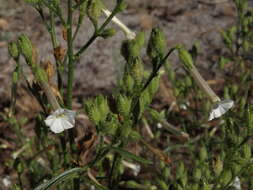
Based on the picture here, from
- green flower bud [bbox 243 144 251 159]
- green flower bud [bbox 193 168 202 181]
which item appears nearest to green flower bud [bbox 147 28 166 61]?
green flower bud [bbox 243 144 251 159]

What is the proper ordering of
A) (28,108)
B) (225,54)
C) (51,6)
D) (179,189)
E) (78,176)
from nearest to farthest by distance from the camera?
(51,6), (78,176), (179,189), (28,108), (225,54)

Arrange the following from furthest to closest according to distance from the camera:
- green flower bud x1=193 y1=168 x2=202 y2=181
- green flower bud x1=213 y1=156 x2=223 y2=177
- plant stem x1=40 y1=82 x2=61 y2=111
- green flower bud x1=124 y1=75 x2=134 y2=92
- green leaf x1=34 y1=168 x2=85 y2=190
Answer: green flower bud x1=193 y1=168 x2=202 y2=181
green flower bud x1=213 y1=156 x2=223 y2=177
green flower bud x1=124 y1=75 x2=134 y2=92
plant stem x1=40 y1=82 x2=61 y2=111
green leaf x1=34 y1=168 x2=85 y2=190

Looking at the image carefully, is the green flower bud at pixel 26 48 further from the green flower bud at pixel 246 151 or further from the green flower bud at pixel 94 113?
the green flower bud at pixel 246 151

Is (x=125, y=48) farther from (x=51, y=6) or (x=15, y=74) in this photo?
(x=15, y=74)

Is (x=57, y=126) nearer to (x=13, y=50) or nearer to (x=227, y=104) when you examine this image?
(x=13, y=50)

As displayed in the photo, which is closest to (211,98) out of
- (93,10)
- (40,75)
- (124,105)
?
(124,105)

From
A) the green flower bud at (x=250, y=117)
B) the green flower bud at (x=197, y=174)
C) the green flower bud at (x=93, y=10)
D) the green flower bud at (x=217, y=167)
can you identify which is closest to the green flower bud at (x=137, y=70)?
the green flower bud at (x=93, y=10)

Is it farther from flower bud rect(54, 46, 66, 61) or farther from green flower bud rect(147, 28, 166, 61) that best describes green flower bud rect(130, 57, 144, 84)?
flower bud rect(54, 46, 66, 61)

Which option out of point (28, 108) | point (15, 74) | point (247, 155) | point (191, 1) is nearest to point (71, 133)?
point (15, 74)

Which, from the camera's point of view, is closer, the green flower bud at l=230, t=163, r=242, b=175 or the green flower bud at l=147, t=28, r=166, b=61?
the green flower bud at l=147, t=28, r=166, b=61

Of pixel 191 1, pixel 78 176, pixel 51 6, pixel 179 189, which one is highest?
pixel 191 1
